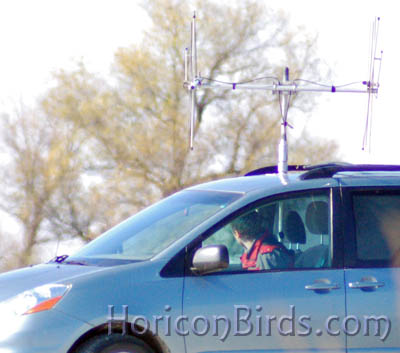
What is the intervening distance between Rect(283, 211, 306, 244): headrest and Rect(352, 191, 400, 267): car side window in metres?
0.39

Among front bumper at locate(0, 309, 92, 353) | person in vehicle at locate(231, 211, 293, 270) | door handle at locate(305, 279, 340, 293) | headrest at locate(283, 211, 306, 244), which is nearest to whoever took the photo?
front bumper at locate(0, 309, 92, 353)

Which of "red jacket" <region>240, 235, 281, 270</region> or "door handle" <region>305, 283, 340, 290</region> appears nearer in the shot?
"door handle" <region>305, 283, 340, 290</region>

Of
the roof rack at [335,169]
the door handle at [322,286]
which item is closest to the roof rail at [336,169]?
the roof rack at [335,169]

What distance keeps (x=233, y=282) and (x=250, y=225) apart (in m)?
0.49

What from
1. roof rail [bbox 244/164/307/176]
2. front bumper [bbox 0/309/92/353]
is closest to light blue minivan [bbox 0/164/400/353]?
front bumper [bbox 0/309/92/353]

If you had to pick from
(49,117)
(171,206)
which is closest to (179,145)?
(49,117)

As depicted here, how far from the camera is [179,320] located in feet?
18.0

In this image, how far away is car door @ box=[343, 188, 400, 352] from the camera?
576 cm

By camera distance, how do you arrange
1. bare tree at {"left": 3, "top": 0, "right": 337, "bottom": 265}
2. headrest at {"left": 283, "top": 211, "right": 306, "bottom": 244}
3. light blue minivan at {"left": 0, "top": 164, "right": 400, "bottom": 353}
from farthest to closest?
bare tree at {"left": 3, "top": 0, "right": 337, "bottom": 265} < headrest at {"left": 283, "top": 211, "right": 306, "bottom": 244} < light blue minivan at {"left": 0, "top": 164, "right": 400, "bottom": 353}

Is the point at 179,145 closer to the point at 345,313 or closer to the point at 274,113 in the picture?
the point at 274,113

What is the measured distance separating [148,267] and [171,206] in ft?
3.16

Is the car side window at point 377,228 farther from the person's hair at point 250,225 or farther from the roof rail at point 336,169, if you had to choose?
the person's hair at point 250,225

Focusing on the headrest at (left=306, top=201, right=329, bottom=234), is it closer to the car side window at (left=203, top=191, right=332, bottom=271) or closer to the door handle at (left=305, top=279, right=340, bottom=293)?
the car side window at (left=203, top=191, right=332, bottom=271)

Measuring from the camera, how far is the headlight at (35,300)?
5379 mm
